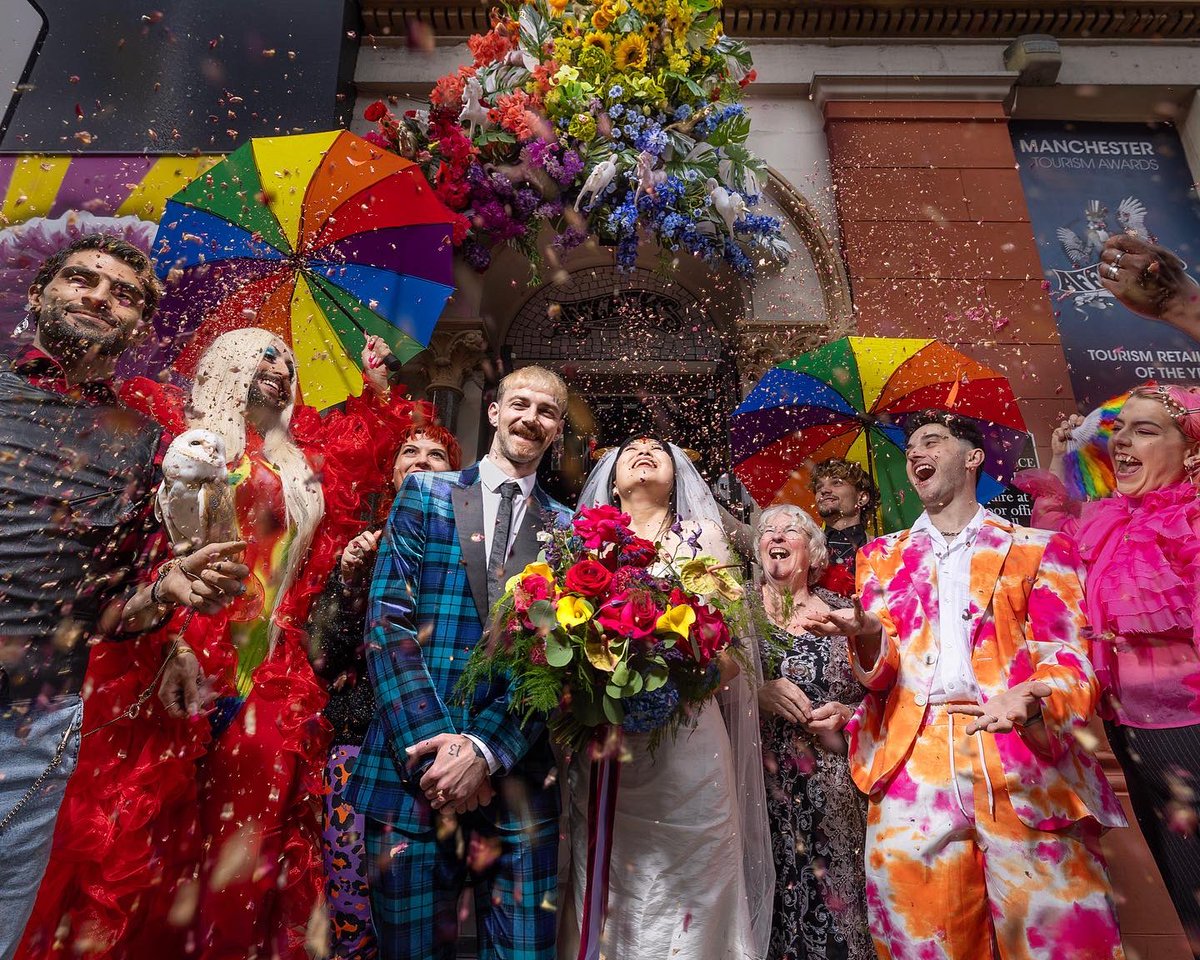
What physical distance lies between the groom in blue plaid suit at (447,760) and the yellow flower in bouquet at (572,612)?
0.30 m

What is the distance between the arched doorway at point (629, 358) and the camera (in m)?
5.63

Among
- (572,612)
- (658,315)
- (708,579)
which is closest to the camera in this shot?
(572,612)

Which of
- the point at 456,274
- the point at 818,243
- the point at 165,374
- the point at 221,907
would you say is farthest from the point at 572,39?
the point at 221,907

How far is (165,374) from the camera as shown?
11.5ft

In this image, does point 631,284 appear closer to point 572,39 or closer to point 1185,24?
point 572,39

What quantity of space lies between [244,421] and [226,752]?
3.78 feet

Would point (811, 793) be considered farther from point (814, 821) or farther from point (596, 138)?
point (596, 138)

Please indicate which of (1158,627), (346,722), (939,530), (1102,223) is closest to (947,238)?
(1102,223)

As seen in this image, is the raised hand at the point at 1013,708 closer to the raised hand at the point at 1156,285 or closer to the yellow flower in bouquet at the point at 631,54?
the raised hand at the point at 1156,285

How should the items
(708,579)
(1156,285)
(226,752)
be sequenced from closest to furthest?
(708,579)
(226,752)
(1156,285)

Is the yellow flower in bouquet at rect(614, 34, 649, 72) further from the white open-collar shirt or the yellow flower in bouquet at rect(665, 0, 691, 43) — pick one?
the white open-collar shirt

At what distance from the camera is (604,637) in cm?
207

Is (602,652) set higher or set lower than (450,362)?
lower

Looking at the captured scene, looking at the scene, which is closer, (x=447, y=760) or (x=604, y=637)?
(x=447, y=760)
